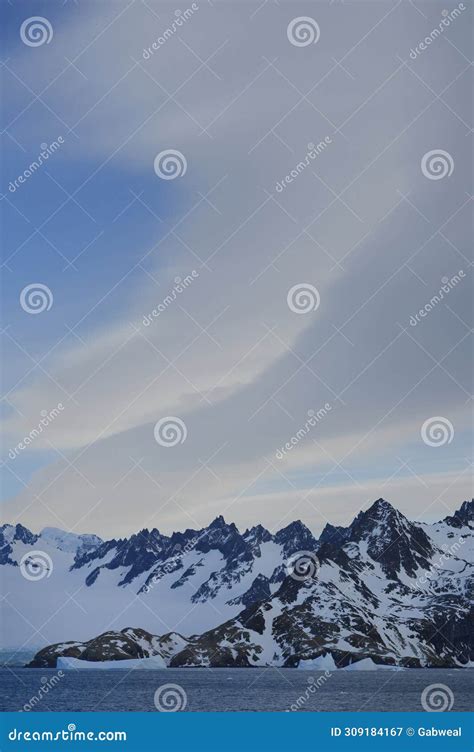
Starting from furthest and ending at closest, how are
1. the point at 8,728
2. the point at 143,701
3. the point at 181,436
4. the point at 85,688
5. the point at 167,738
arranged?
the point at 85,688 < the point at 143,701 < the point at 181,436 < the point at 167,738 < the point at 8,728

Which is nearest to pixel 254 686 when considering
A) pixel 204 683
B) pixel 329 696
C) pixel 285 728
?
pixel 204 683

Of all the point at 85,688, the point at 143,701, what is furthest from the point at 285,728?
the point at 85,688

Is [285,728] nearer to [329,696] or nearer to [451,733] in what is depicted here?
[451,733]

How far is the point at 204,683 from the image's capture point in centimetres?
17488

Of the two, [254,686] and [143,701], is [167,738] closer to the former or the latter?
[143,701]

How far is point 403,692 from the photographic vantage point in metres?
141

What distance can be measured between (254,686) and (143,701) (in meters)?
54.6

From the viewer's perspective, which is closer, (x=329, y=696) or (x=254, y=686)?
(x=329, y=696)

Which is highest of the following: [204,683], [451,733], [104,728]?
[451,733]

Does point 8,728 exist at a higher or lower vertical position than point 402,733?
lower

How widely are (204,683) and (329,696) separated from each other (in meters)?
58.3

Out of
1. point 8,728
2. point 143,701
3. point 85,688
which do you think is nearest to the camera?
point 8,728

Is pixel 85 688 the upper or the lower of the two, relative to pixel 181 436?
lower

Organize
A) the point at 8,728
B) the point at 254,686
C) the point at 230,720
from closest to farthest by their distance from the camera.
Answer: the point at 8,728 → the point at 230,720 → the point at 254,686
